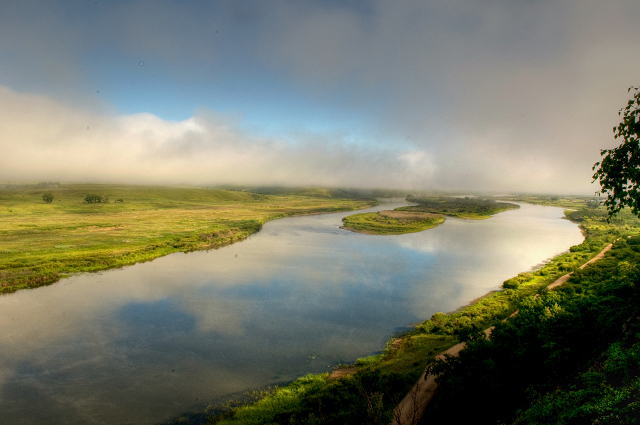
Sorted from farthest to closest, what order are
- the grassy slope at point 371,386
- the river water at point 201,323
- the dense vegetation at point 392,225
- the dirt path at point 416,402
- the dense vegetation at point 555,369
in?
the dense vegetation at point 392,225, the river water at point 201,323, the grassy slope at point 371,386, the dirt path at point 416,402, the dense vegetation at point 555,369

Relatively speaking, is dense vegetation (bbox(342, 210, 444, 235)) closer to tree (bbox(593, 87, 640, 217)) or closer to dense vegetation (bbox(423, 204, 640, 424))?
dense vegetation (bbox(423, 204, 640, 424))

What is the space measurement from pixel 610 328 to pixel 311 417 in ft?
44.0

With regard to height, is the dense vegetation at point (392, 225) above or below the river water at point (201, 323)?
above

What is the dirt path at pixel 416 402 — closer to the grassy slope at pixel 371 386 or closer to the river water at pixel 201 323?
the grassy slope at pixel 371 386

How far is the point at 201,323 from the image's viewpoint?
1049 inches

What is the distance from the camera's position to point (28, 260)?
42.3 meters

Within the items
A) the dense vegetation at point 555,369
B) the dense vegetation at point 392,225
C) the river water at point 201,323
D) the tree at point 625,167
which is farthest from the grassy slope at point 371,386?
the dense vegetation at point 392,225

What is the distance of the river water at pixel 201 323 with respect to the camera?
18000mm

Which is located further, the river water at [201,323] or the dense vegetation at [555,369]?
the river water at [201,323]

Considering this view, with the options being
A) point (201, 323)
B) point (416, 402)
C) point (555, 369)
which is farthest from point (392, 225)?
point (555, 369)

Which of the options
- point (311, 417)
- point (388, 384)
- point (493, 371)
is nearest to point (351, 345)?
point (388, 384)

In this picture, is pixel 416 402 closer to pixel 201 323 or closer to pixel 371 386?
pixel 371 386

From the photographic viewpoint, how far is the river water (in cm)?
1800

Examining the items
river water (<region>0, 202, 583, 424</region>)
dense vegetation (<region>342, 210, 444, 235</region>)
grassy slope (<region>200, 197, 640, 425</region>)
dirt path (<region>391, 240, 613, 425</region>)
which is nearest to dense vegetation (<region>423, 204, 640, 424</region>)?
dirt path (<region>391, 240, 613, 425</region>)
